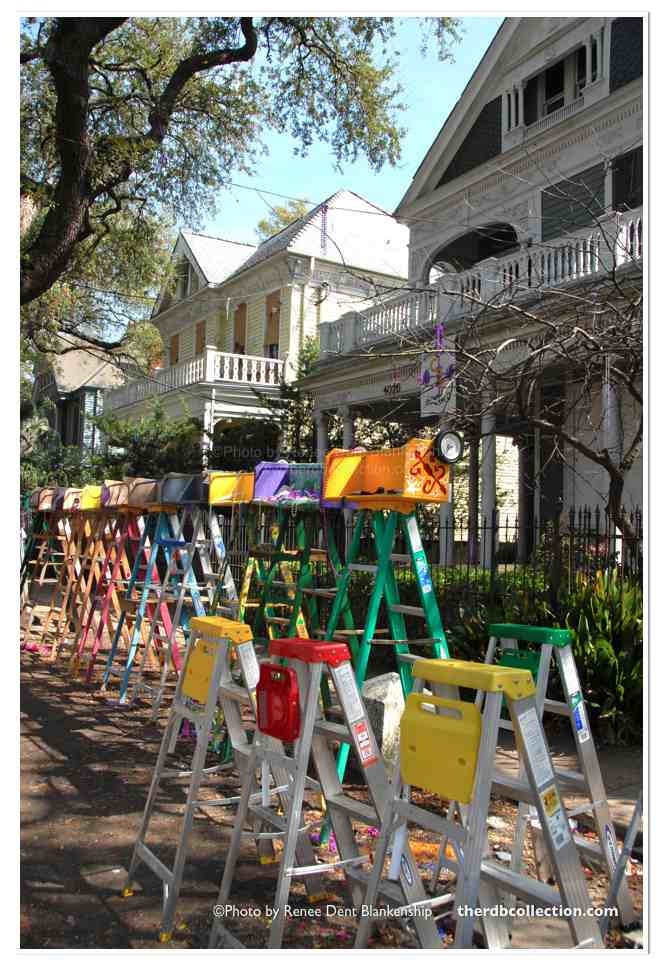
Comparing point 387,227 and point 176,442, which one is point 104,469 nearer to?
point 176,442

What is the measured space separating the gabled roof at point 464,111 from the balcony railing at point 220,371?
396cm

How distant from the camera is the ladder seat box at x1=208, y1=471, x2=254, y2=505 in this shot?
236 inches

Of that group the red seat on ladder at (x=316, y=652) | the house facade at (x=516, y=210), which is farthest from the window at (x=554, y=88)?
the red seat on ladder at (x=316, y=652)

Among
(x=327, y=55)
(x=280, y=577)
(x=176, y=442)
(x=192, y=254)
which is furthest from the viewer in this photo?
(x=176, y=442)

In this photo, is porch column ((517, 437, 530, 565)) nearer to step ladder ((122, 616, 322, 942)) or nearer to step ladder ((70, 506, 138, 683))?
step ladder ((70, 506, 138, 683))

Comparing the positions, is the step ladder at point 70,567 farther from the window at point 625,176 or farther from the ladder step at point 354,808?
the window at point 625,176

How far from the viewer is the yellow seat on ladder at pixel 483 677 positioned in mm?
2314

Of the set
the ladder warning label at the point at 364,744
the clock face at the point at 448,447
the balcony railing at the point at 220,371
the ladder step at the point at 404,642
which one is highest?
the balcony railing at the point at 220,371

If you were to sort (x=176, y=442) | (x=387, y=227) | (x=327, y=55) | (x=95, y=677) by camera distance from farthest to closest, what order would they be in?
(x=176, y=442) → (x=387, y=227) → (x=95, y=677) → (x=327, y=55)

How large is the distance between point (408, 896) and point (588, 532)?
4641mm

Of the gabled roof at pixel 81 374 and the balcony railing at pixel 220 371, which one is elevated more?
the gabled roof at pixel 81 374

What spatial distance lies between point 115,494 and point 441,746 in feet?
19.9

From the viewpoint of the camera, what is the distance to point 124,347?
15680mm

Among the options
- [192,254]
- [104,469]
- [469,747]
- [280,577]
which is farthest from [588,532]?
[104,469]
